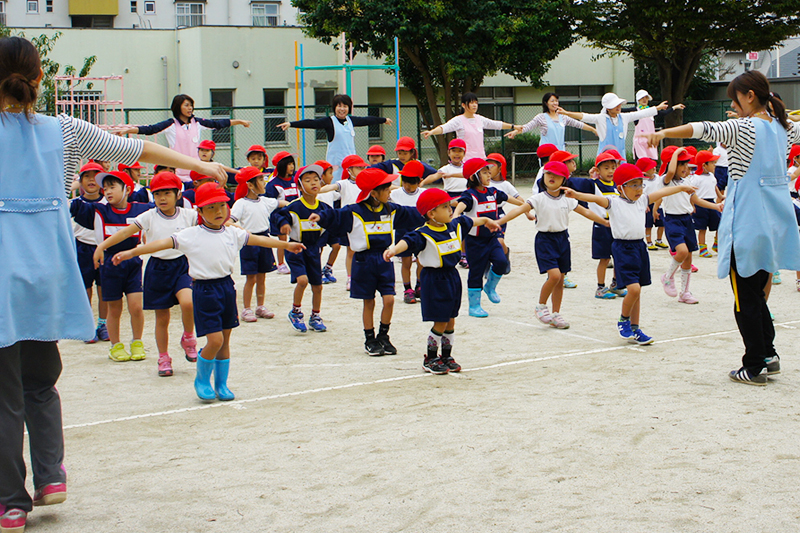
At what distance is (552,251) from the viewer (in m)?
8.51

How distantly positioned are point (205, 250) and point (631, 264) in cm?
396

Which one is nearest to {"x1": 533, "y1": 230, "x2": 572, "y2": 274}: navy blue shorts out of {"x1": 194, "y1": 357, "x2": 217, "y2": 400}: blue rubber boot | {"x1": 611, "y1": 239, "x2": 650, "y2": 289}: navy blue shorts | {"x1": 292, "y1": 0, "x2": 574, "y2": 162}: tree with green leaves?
{"x1": 611, "y1": 239, "x2": 650, "y2": 289}: navy blue shorts

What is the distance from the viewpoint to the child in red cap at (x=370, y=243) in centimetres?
736

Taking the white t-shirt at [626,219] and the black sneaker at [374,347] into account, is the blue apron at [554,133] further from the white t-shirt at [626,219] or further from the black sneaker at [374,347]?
the black sneaker at [374,347]

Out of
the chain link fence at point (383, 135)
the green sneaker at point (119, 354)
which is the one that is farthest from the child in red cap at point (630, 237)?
the chain link fence at point (383, 135)

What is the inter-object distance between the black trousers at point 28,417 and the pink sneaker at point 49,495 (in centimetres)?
3

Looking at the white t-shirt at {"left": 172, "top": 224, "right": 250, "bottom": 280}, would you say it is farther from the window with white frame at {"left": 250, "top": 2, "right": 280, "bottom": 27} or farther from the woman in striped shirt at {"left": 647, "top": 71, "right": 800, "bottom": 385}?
the window with white frame at {"left": 250, "top": 2, "right": 280, "bottom": 27}

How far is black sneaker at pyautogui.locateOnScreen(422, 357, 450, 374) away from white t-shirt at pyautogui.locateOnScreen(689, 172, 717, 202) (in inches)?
265

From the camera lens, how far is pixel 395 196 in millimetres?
9703

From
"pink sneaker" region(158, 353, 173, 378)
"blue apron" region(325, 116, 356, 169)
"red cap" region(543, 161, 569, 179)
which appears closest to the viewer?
"pink sneaker" region(158, 353, 173, 378)

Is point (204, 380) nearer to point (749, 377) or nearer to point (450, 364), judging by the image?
point (450, 364)

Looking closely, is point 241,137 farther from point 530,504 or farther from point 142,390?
point 530,504

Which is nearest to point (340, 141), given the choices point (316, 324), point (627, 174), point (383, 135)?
point (316, 324)

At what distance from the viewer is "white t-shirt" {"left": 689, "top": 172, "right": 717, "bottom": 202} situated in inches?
464
